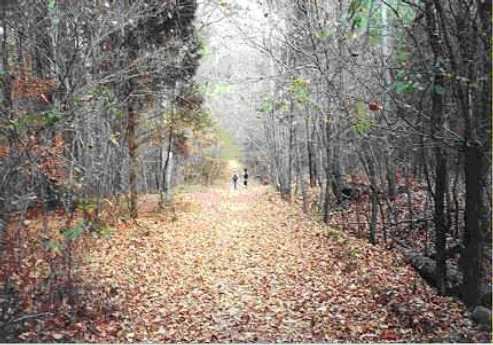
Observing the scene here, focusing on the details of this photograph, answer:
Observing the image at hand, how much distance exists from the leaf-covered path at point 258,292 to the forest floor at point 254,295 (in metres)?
0.01

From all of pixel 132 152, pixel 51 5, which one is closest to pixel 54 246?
pixel 51 5

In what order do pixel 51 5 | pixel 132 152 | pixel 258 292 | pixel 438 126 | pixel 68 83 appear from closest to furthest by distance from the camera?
pixel 438 126, pixel 51 5, pixel 68 83, pixel 258 292, pixel 132 152

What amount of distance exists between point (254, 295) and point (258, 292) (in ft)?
0.43

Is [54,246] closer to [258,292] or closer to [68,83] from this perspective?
[68,83]

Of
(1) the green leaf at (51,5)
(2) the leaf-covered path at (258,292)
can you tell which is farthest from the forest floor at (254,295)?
(1) the green leaf at (51,5)

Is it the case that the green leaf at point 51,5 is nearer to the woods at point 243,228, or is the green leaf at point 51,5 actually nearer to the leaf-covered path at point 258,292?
the woods at point 243,228

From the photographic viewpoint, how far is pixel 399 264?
7.50m

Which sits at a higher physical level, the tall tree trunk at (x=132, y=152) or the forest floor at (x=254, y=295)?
the tall tree trunk at (x=132, y=152)

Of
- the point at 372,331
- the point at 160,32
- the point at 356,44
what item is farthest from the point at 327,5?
the point at 372,331

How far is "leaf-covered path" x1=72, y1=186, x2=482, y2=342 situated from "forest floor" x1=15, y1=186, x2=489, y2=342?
0.04 ft

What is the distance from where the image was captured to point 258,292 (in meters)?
6.77

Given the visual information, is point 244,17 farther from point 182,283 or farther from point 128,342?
point 128,342

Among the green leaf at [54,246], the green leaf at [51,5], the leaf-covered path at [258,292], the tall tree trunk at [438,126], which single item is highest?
the green leaf at [51,5]

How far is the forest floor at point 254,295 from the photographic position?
5078 mm
